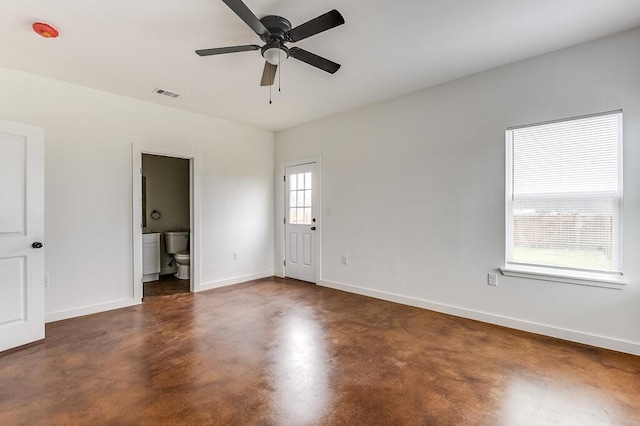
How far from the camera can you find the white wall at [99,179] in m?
3.29

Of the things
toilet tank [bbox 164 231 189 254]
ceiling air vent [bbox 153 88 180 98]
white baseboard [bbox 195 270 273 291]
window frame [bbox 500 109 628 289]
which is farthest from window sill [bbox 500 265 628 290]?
toilet tank [bbox 164 231 189 254]

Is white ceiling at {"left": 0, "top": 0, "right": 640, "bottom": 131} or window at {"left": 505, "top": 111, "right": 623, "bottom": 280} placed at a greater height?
white ceiling at {"left": 0, "top": 0, "right": 640, "bottom": 131}

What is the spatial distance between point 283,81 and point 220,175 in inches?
79.5

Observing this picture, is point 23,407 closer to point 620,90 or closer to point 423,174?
point 423,174

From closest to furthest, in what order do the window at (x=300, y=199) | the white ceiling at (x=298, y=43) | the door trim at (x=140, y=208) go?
1. the white ceiling at (x=298, y=43)
2. the door trim at (x=140, y=208)
3. the window at (x=300, y=199)

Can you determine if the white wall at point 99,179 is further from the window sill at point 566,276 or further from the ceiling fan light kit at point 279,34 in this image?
the window sill at point 566,276

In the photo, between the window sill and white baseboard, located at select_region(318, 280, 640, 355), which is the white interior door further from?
the window sill

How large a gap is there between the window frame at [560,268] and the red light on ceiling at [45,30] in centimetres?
410

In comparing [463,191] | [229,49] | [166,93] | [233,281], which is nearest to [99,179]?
[166,93]

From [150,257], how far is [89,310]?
1.67 metres

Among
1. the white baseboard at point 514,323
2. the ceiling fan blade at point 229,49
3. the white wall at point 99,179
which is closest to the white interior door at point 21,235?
the white wall at point 99,179

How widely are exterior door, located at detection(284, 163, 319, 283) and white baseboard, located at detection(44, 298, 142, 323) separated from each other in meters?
2.35

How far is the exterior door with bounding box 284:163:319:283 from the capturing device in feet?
16.4

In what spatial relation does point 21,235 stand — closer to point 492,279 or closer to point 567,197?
point 492,279
